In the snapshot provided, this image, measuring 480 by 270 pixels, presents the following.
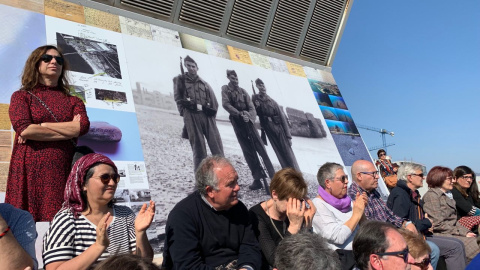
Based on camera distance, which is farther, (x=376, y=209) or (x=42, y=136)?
(x=376, y=209)

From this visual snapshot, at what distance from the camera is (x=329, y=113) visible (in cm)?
695

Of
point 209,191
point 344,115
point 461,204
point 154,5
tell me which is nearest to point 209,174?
point 209,191

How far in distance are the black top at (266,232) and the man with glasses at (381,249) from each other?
71 cm

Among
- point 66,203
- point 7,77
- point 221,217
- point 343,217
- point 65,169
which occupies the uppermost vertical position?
point 7,77

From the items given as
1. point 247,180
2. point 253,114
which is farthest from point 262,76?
point 247,180

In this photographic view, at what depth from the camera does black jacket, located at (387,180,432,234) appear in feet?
14.3

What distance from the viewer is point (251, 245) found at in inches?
106

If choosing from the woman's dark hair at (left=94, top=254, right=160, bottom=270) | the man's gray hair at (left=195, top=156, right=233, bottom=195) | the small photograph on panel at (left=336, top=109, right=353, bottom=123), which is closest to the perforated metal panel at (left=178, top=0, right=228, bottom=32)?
the small photograph on panel at (left=336, top=109, right=353, bottom=123)

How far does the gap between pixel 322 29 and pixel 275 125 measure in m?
2.50

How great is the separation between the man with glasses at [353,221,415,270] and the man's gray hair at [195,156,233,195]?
91 cm

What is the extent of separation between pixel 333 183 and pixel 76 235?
2.22m

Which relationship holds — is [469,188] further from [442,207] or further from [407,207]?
[407,207]

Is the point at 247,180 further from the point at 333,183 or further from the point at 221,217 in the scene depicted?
the point at 221,217

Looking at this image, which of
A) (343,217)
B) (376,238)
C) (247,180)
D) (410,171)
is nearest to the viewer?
(376,238)
